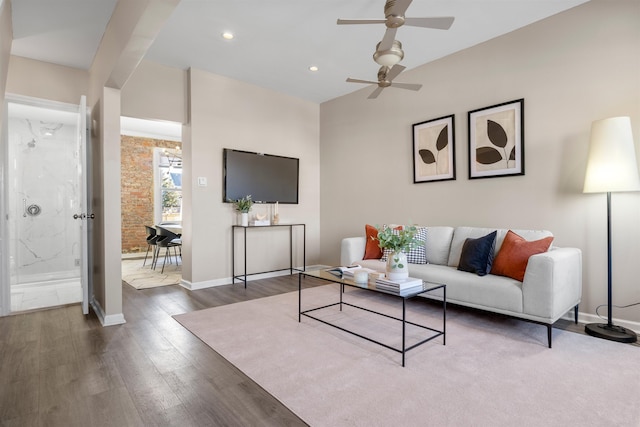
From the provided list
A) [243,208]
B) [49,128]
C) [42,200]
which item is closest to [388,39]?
[243,208]

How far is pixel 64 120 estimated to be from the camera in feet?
16.5

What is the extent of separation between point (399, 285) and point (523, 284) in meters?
1.06

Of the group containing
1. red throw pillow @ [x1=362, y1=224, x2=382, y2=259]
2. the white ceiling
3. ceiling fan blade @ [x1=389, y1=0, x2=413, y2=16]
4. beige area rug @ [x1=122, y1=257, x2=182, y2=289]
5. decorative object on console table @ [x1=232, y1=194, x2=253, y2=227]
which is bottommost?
beige area rug @ [x1=122, y1=257, x2=182, y2=289]

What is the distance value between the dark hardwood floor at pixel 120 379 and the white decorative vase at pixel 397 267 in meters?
1.26

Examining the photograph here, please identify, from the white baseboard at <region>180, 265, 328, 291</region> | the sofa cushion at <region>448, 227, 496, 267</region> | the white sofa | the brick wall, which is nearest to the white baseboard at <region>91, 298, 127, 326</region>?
the white baseboard at <region>180, 265, 328, 291</region>

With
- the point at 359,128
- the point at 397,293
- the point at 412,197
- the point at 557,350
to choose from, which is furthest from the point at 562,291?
the point at 359,128

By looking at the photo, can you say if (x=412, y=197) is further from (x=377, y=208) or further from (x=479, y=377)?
(x=479, y=377)

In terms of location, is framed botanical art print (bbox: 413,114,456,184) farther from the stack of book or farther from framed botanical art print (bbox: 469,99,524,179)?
the stack of book

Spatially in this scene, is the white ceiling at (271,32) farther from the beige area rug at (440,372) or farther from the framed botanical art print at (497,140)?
the beige area rug at (440,372)

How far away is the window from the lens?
24.2 feet

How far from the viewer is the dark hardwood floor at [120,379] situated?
1.67 m

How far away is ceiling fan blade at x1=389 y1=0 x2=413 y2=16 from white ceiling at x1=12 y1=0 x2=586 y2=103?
94 centimetres

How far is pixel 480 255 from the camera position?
3127mm

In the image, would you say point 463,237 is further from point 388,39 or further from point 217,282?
point 217,282
